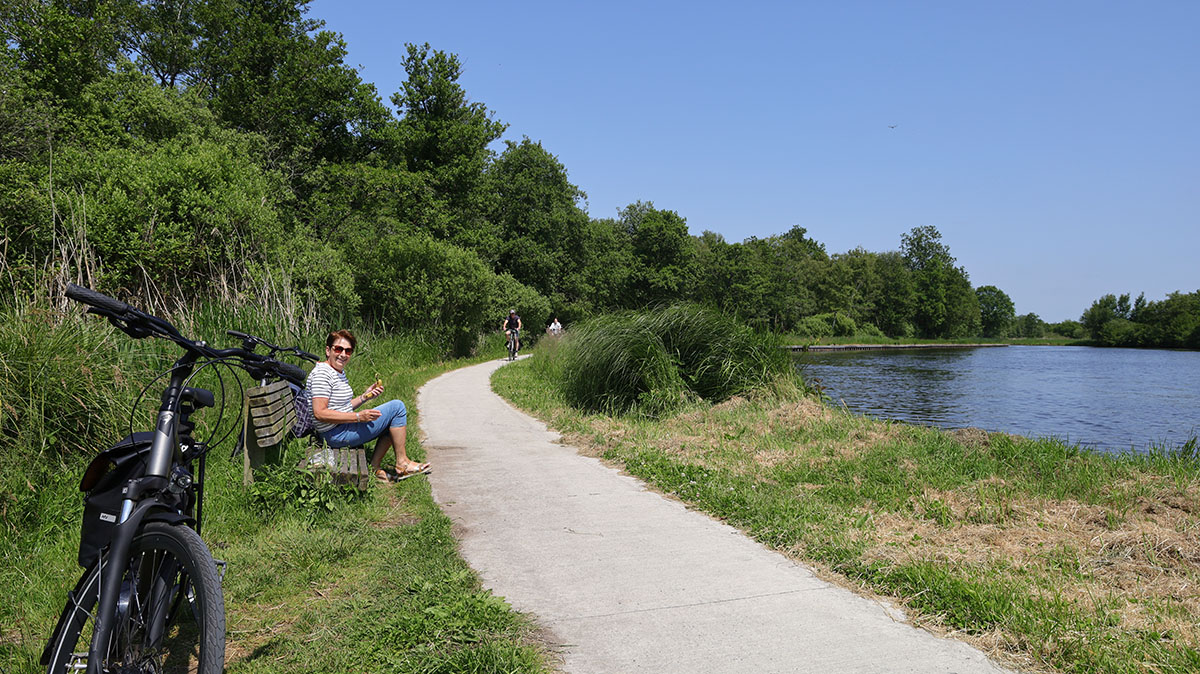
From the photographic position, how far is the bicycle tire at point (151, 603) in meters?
2.38

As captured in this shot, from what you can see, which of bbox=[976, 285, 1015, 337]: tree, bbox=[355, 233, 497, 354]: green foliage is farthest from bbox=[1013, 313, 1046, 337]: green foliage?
bbox=[355, 233, 497, 354]: green foliage

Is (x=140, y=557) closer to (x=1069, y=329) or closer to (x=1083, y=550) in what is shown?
(x=1083, y=550)

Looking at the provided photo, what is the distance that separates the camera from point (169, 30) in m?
31.8

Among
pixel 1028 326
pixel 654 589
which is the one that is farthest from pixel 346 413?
pixel 1028 326

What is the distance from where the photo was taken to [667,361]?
10.7 meters

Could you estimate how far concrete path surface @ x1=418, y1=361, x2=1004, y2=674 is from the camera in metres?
3.15

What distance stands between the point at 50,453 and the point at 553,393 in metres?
8.48

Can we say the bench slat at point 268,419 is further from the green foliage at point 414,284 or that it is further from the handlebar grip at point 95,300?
the green foliage at point 414,284

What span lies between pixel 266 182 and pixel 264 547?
71.0ft

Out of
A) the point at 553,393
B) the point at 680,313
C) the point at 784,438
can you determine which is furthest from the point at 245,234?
the point at 784,438

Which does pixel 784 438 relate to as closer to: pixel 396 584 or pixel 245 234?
pixel 396 584

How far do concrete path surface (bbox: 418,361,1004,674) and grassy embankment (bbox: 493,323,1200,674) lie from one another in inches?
10.7

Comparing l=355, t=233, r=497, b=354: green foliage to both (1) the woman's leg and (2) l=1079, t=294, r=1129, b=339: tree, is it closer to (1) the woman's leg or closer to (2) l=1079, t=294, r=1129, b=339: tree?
(1) the woman's leg

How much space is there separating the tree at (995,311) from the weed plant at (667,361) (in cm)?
13260
